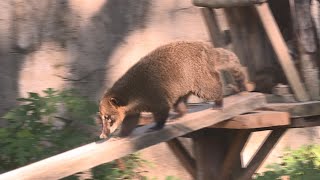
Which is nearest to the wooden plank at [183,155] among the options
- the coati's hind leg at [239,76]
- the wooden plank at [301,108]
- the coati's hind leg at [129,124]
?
the coati's hind leg at [239,76]

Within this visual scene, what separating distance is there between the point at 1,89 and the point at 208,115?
3.25 metres

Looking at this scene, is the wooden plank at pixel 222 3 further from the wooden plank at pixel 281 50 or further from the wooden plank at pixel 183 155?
the wooden plank at pixel 183 155

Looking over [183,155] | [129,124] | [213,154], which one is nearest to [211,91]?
[129,124]

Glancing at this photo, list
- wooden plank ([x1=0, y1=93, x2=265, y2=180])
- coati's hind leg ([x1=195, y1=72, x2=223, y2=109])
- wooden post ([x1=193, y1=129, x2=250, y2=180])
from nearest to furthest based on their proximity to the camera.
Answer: wooden plank ([x1=0, y1=93, x2=265, y2=180]) → coati's hind leg ([x1=195, y1=72, x2=223, y2=109]) → wooden post ([x1=193, y1=129, x2=250, y2=180])

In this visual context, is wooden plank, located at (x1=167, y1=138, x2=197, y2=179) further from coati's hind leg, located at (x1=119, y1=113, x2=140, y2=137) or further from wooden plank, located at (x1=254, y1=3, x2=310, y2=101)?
coati's hind leg, located at (x1=119, y1=113, x2=140, y2=137)

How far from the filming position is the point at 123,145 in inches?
173

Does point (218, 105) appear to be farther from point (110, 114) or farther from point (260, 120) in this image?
point (110, 114)

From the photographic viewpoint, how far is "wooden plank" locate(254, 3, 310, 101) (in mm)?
5258

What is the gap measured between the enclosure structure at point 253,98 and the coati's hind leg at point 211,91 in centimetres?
8

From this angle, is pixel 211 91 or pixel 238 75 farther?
pixel 238 75

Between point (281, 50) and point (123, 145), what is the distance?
60.6 inches

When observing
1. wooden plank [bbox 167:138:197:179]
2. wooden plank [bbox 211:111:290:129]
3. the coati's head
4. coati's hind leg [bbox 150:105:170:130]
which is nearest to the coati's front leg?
wooden plank [bbox 211:111:290:129]

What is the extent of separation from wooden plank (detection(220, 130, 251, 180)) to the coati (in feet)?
1.73

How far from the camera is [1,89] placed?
752 centimetres
